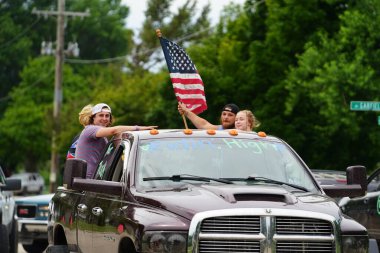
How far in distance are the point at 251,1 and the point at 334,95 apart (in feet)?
41.7

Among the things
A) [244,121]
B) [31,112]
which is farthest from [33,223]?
[31,112]

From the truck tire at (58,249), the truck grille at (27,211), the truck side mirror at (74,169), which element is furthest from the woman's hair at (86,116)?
the truck grille at (27,211)

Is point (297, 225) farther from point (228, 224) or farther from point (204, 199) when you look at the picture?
point (204, 199)

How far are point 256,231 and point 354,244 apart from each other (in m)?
0.79

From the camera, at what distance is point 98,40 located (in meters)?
101

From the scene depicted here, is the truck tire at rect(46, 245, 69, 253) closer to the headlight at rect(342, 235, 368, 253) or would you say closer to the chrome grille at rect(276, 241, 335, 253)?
the chrome grille at rect(276, 241, 335, 253)

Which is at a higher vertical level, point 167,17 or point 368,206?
point 167,17

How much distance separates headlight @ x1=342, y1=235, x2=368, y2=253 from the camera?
8734 mm

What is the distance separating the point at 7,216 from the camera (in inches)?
621

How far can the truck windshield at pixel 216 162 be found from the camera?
9523 millimetres

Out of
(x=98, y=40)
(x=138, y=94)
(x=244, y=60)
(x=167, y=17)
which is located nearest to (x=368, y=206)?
(x=244, y=60)

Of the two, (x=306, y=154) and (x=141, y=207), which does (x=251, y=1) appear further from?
(x=141, y=207)

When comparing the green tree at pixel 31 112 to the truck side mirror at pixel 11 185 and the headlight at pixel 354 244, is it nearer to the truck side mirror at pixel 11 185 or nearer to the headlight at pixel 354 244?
the truck side mirror at pixel 11 185

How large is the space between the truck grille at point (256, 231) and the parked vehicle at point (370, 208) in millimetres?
8097
